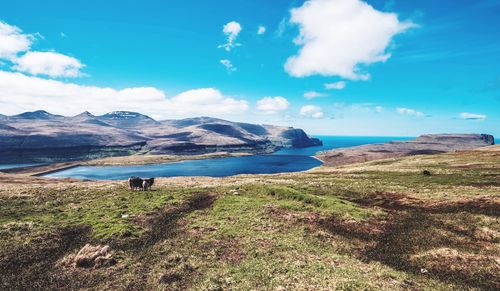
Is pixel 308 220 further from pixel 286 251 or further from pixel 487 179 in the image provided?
pixel 487 179

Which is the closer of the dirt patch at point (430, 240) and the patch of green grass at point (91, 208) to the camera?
the dirt patch at point (430, 240)

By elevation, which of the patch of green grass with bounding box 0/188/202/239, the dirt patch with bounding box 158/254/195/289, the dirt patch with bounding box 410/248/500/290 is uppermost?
the patch of green grass with bounding box 0/188/202/239

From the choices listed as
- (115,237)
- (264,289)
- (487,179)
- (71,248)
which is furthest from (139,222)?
(487,179)

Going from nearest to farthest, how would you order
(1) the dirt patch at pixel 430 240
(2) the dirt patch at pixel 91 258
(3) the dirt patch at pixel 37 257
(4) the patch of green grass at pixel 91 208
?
(3) the dirt patch at pixel 37 257
(1) the dirt patch at pixel 430 240
(2) the dirt patch at pixel 91 258
(4) the patch of green grass at pixel 91 208

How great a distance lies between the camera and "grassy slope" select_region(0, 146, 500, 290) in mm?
19781

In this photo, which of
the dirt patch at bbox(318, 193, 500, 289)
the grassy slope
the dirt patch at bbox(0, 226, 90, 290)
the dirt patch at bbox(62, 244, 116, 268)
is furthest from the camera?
the dirt patch at bbox(62, 244, 116, 268)

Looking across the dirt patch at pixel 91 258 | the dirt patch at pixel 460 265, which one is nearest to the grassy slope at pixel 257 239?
the dirt patch at pixel 460 265

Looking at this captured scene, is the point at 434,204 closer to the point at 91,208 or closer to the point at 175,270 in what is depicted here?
the point at 175,270

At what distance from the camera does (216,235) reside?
2800 centimetres

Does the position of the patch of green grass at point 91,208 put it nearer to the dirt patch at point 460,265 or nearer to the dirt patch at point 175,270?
the dirt patch at point 175,270

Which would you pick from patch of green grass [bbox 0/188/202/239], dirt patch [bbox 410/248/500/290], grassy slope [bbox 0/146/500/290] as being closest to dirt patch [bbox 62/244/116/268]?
grassy slope [bbox 0/146/500/290]

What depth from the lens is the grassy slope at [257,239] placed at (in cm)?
1978

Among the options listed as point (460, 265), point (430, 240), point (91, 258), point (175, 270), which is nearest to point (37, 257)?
point (91, 258)

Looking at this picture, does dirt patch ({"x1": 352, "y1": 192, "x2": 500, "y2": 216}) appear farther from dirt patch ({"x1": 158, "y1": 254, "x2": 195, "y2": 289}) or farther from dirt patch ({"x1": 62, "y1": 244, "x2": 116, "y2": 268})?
dirt patch ({"x1": 62, "y1": 244, "x2": 116, "y2": 268})
